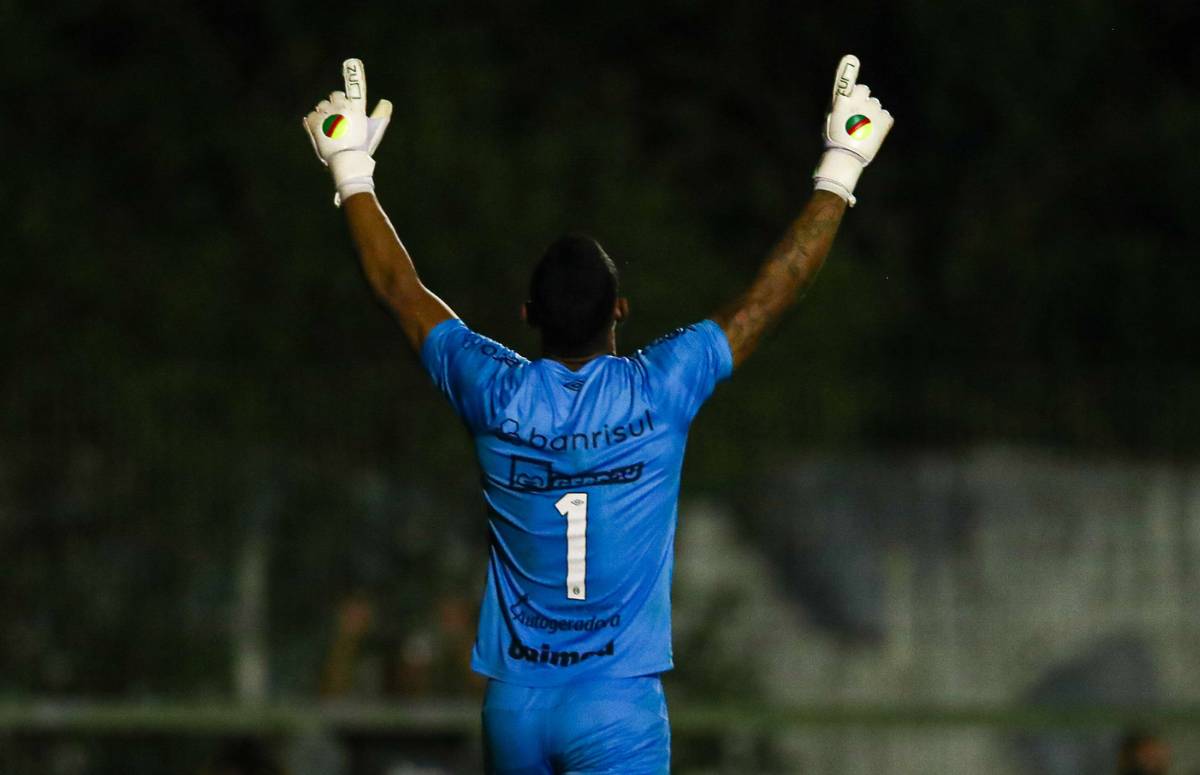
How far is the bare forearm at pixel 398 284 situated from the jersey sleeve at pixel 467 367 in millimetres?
43

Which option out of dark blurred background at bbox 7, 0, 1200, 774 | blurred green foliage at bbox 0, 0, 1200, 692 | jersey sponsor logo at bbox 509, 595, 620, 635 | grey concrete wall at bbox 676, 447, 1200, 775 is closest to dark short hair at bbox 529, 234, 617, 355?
jersey sponsor logo at bbox 509, 595, 620, 635

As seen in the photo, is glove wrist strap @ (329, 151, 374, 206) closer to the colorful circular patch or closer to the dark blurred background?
the colorful circular patch

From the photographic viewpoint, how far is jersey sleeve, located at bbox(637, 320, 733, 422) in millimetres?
4633

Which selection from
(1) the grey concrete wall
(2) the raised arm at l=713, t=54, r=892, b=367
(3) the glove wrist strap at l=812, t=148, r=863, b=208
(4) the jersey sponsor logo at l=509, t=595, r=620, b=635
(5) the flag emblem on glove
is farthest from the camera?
(1) the grey concrete wall

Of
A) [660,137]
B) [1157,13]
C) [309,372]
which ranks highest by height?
[1157,13]

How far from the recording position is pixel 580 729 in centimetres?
450

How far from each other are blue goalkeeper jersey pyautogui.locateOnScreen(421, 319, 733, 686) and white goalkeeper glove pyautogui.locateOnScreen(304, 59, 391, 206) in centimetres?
62

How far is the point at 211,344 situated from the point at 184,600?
2.11 meters

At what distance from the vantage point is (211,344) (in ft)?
44.5

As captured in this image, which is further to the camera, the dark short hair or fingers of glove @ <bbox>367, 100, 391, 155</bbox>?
fingers of glove @ <bbox>367, 100, 391, 155</bbox>

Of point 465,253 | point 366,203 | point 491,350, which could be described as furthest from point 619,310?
point 465,253

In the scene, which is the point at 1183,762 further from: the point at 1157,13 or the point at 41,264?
the point at 1157,13

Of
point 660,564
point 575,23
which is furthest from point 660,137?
point 660,564

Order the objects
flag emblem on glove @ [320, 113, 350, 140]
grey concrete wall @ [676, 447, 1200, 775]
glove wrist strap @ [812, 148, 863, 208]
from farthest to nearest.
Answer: grey concrete wall @ [676, 447, 1200, 775]
flag emblem on glove @ [320, 113, 350, 140]
glove wrist strap @ [812, 148, 863, 208]
